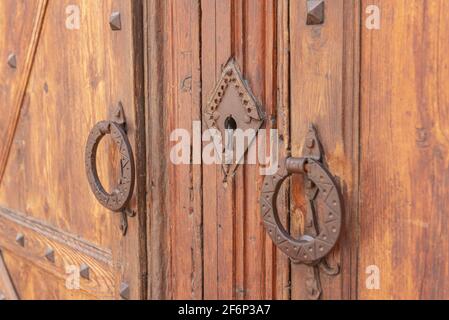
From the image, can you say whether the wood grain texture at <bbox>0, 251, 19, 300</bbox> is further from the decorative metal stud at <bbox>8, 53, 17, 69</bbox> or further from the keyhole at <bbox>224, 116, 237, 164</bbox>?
the keyhole at <bbox>224, 116, 237, 164</bbox>

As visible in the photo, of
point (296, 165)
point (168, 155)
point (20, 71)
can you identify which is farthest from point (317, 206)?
point (20, 71)

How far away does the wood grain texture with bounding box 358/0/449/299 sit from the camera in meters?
0.64

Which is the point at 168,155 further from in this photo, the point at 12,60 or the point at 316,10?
the point at 12,60

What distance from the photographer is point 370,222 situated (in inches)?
28.4

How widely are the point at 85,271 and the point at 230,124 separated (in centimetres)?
52

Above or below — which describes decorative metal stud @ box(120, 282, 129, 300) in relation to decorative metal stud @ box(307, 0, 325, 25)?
below

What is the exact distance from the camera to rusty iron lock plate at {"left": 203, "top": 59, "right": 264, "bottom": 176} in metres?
0.83

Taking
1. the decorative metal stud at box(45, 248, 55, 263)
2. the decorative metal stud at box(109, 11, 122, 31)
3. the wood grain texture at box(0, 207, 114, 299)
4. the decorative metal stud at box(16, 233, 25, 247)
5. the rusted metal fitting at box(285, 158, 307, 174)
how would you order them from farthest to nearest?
the decorative metal stud at box(16, 233, 25, 247)
the decorative metal stud at box(45, 248, 55, 263)
the wood grain texture at box(0, 207, 114, 299)
the decorative metal stud at box(109, 11, 122, 31)
the rusted metal fitting at box(285, 158, 307, 174)

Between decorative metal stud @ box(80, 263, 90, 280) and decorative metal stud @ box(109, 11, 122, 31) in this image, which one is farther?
decorative metal stud @ box(80, 263, 90, 280)

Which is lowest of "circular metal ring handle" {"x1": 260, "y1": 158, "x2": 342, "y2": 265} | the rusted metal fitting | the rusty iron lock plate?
"circular metal ring handle" {"x1": 260, "y1": 158, "x2": 342, "y2": 265}

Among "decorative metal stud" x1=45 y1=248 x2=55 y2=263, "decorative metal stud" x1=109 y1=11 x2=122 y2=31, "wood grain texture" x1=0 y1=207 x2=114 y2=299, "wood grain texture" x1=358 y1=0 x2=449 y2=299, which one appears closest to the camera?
"wood grain texture" x1=358 y1=0 x2=449 y2=299

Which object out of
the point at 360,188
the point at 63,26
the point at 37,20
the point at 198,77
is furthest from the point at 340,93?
the point at 37,20

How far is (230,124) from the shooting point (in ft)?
2.85

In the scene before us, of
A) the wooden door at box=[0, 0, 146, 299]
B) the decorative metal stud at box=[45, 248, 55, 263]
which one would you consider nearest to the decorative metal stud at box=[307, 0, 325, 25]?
the wooden door at box=[0, 0, 146, 299]
